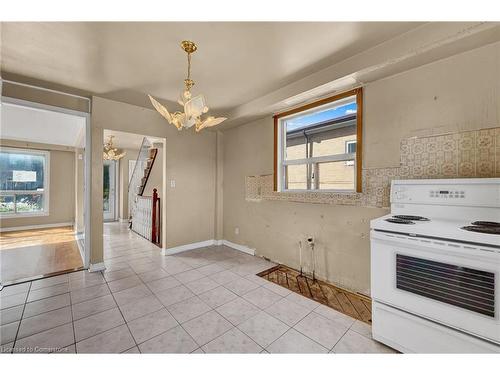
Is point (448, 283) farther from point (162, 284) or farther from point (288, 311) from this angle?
point (162, 284)

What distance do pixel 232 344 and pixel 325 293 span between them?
4.14 ft

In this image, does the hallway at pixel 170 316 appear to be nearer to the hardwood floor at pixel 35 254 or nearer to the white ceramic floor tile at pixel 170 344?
the white ceramic floor tile at pixel 170 344

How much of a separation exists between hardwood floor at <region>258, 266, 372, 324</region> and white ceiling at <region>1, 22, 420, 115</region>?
2.49m

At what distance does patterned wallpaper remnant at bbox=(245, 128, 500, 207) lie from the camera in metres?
1.62

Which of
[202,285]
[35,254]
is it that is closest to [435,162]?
[202,285]

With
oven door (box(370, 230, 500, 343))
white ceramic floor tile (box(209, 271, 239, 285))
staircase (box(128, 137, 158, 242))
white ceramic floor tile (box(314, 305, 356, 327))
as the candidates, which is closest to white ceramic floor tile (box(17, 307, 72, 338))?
white ceramic floor tile (box(209, 271, 239, 285))

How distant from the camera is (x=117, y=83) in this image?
2594 millimetres

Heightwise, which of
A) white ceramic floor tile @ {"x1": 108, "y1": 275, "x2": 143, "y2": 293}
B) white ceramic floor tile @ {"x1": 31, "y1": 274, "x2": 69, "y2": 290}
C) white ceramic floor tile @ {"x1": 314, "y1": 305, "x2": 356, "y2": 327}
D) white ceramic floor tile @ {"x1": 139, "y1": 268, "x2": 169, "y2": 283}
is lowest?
white ceramic floor tile @ {"x1": 314, "y1": 305, "x2": 356, "y2": 327}

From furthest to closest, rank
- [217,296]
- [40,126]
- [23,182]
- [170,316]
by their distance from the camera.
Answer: [23,182] < [40,126] < [217,296] < [170,316]

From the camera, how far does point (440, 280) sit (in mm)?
1326

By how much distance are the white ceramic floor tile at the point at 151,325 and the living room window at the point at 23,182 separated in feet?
20.9

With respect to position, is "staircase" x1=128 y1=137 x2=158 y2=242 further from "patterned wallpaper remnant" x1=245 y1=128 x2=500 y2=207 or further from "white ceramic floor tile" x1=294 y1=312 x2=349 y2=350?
"patterned wallpaper remnant" x1=245 y1=128 x2=500 y2=207

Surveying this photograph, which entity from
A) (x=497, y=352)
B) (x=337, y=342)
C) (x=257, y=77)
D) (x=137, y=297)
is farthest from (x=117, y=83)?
(x=497, y=352)
